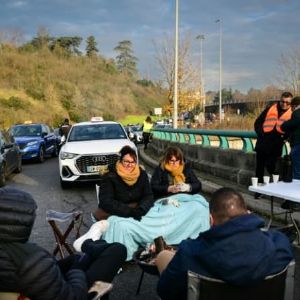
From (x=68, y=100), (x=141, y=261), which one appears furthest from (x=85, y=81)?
(x=141, y=261)

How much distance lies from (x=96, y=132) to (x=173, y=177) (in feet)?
22.0

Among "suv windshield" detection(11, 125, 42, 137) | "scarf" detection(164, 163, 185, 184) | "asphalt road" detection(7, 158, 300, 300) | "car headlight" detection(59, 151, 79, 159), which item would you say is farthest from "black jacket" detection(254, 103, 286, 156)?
"suv windshield" detection(11, 125, 42, 137)

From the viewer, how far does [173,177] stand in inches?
276

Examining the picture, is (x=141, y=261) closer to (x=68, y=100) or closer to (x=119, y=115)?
(x=68, y=100)

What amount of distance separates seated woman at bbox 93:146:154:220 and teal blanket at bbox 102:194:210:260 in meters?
0.43

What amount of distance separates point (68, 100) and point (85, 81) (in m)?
23.2

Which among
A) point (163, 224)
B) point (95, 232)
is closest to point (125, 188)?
point (163, 224)

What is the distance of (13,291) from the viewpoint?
2.69 m

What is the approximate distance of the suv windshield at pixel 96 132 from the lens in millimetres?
13125

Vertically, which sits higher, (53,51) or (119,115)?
(53,51)

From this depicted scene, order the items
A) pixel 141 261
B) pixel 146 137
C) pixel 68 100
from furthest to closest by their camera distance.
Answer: pixel 68 100
pixel 146 137
pixel 141 261

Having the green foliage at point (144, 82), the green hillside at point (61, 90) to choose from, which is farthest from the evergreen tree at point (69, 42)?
the green foliage at point (144, 82)

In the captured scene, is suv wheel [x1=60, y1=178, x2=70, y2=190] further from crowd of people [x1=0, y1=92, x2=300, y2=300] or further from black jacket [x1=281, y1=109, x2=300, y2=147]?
crowd of people [x1=0, y1=92, x2=300, y2=300]

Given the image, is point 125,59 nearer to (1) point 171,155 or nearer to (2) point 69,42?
(2) point 69,42
